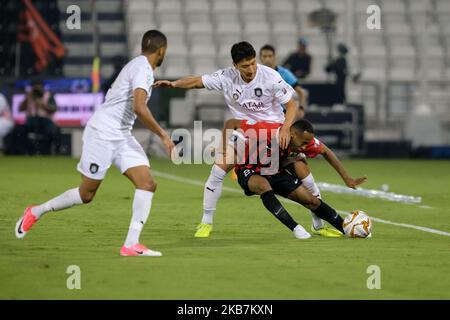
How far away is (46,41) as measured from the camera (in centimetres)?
3080

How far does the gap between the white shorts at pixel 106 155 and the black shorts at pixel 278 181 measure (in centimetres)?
172

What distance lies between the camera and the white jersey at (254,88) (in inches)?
454

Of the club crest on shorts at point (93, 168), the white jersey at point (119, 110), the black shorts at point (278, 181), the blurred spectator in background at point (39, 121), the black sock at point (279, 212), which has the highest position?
the white jersey at point (119, 110)

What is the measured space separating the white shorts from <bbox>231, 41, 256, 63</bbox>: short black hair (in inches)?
65.7

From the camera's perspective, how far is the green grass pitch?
309 inches

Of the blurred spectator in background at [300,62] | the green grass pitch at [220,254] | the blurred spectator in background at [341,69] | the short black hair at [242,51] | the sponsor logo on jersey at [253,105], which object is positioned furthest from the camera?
the blurred spectator in background at [341,69]

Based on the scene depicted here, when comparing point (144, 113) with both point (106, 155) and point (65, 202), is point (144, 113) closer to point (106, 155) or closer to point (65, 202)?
point (106, 155)

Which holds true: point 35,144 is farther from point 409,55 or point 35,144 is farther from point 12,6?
point 409,55

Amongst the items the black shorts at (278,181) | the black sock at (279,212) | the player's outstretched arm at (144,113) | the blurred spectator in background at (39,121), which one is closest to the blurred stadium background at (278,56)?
the blurred spectator in background at (39,121)

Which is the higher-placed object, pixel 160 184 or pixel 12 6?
pixel 12 6

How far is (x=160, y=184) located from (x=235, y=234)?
7.64 m

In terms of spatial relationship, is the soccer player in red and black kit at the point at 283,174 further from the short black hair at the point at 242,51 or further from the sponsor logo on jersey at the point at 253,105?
the short black hair at the point at 242,51

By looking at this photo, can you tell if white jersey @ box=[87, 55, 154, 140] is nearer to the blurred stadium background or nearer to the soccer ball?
the soccer ball
